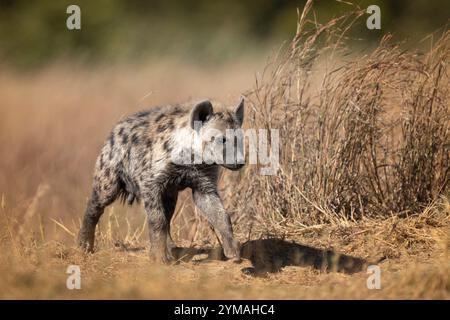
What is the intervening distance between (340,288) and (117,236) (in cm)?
313

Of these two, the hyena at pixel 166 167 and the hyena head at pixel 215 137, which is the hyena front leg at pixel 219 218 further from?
the hyena head at pixel 215 137

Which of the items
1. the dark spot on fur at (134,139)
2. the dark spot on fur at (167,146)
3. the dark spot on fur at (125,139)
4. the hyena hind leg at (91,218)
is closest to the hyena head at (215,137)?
the dark spot on fur at (167,146)

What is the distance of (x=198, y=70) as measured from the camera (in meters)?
19.2

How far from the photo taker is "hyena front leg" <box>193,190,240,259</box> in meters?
7.59

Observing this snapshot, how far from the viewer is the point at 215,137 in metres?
7.58

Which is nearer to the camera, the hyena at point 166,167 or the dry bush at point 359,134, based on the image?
the hyena at point 166,167

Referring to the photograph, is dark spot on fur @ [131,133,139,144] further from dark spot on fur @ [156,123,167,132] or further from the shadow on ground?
the shadow on ground

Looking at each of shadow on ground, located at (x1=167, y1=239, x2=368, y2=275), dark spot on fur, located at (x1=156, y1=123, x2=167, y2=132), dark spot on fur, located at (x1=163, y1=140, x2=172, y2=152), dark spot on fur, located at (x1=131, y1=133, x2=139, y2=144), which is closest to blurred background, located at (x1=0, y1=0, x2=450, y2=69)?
dark spot on fur, located at (x1=131, y1=133, x2=139, y2=144)

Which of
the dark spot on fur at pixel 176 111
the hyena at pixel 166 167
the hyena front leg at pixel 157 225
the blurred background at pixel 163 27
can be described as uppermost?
the blurred background at pixel 163 27

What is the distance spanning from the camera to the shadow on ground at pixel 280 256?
770cm

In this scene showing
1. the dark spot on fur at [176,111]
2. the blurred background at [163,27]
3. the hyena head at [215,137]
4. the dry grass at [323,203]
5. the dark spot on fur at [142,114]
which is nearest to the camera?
the dry grass at [323,203]

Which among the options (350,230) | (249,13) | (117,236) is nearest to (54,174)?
(117,236)

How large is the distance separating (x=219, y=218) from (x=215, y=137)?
2.29 ft

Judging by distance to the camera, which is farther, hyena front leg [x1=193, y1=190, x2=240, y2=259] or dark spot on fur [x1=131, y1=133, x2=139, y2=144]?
dark spot on fur [x1=131, y1=133, x2=139, y2=144]
